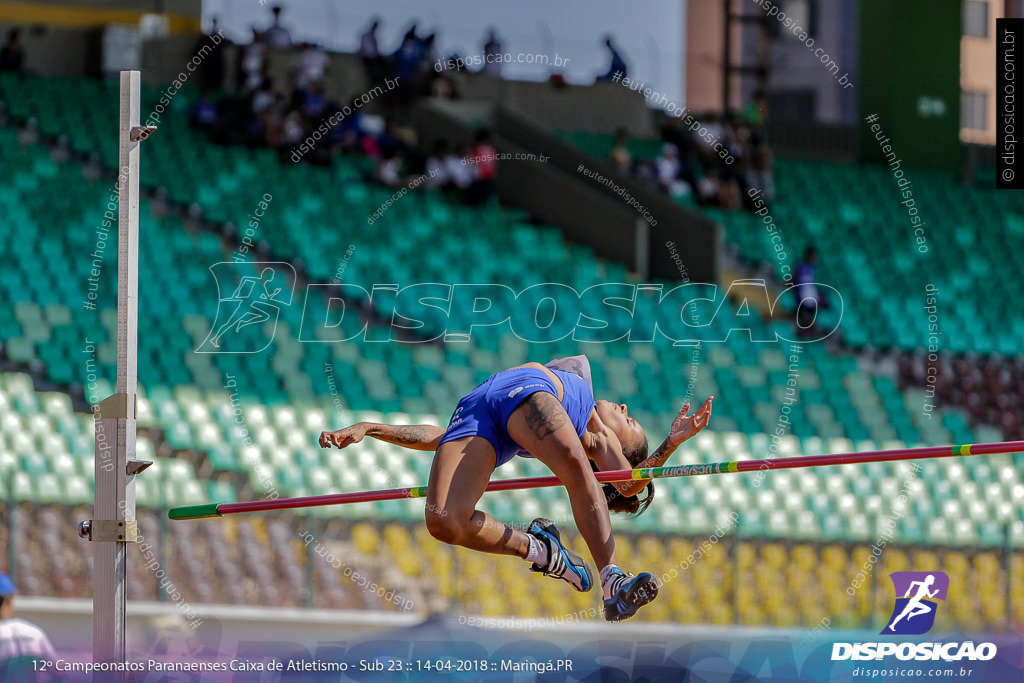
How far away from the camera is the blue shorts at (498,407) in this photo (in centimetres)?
494

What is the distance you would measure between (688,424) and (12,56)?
11952mm

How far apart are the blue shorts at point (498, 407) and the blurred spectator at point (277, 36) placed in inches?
456

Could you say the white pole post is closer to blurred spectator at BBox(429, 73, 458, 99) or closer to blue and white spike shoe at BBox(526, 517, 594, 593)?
blue and white spike shoe at BBox(526, 517, 594, 593)

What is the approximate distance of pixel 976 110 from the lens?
28906mm

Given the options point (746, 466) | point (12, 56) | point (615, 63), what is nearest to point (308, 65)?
point (12, 56)

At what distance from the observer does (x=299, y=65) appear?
15.8 meters

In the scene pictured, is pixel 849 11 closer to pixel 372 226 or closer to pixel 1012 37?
pixel 372 226

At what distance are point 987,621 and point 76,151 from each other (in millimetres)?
9549

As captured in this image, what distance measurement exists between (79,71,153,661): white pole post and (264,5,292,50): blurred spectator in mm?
11035

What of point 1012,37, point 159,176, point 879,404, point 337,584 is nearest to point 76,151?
point 159,176

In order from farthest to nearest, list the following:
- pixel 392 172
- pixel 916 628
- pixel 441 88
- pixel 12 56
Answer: pixel 441 88, pixel 12 56, pixel 392 172, pixel 916 628

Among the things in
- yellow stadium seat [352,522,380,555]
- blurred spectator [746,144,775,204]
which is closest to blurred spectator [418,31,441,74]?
blurred spectator [746,144,775,204]

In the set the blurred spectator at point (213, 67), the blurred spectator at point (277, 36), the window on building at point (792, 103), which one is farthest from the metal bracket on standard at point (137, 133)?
the window on building at point (792, 103)

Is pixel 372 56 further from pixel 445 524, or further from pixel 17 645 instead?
pixel 445 524
